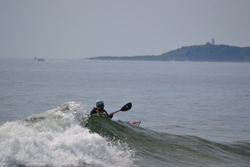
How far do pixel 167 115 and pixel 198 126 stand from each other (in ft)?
11.2

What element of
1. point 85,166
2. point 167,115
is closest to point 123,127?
point 85,166

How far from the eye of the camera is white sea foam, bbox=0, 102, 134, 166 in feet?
26.1

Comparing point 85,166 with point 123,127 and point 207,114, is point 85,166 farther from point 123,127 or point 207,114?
point 207,114

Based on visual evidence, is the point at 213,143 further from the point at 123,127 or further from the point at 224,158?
the point at 123,127

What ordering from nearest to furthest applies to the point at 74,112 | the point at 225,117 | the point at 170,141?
the point at 74,112 < the point at 170,141 < the point at 225,117

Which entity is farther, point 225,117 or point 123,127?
point 225,117

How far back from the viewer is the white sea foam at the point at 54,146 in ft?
26.1

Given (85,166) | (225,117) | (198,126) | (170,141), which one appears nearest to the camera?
(85,166)

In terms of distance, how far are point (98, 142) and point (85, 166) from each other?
3.76 ft

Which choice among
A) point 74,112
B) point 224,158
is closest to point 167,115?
point 224,158

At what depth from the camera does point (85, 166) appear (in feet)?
27.2

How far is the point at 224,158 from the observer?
1152cm

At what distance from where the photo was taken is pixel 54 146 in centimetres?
858

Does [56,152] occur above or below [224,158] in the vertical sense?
above
